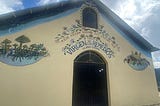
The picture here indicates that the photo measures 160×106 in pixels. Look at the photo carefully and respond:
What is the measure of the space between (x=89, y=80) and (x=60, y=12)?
396 centimetres

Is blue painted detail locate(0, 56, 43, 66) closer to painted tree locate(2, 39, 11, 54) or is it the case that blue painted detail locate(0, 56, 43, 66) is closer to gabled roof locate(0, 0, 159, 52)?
painted tree locate(2, 39, 11, 54)

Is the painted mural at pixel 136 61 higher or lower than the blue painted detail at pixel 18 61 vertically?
higher

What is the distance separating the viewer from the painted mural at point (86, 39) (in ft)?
25.7

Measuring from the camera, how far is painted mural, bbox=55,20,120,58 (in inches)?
308

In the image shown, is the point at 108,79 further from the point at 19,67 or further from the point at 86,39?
the point at 19,67

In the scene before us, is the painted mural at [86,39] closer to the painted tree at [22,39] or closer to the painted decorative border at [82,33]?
the painted decorative border at [82,33]

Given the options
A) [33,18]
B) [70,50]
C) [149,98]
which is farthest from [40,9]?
[149,98]

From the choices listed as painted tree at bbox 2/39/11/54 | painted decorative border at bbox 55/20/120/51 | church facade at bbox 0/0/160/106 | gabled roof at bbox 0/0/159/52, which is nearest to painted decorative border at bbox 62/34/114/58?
church facade at bbox 0/0/160/106

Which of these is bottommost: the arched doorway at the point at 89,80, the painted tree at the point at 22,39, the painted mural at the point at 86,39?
the arched doorway at the point at 89,80

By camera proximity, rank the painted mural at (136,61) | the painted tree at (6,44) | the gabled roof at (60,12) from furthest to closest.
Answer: the painted mural at (136,61) → the gabled roof at (60,12) → the painted tree at (6,44)

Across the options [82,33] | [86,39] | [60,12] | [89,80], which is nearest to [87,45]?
[86,39]

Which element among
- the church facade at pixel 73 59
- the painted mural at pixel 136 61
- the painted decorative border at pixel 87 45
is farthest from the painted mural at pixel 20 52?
the painted mural at pixel 136 61

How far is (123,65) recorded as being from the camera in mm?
9039

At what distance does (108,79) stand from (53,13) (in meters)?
4.58
